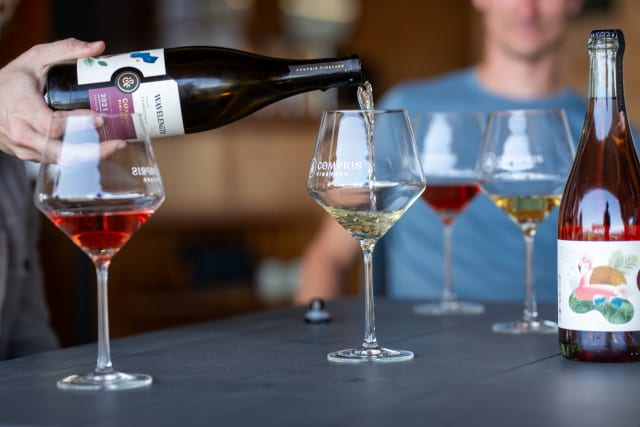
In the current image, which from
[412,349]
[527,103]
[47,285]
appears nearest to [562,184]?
[412,349]

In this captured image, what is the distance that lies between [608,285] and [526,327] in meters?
0.29

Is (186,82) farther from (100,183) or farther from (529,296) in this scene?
(529,296)

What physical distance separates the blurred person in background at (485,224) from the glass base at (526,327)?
0.61 m

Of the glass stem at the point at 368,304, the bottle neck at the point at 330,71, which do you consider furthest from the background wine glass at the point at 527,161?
the glass stem at the point at 368,304

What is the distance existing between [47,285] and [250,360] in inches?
80.2

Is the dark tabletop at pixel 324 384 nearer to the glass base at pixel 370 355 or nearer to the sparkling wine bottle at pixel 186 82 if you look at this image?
the glass base at pixel 370 355

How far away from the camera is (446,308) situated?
138 centimetres

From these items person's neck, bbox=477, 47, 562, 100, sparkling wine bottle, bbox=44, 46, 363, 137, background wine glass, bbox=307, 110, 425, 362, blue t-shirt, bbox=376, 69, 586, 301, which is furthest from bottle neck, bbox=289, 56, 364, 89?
person's neck, bbox=477, 47, 562, 100

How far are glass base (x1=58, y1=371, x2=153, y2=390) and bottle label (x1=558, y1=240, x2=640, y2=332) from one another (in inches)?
15.4

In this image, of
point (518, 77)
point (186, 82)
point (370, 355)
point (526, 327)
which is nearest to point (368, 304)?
point (370, 355)

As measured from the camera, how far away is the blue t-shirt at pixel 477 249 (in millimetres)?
1895

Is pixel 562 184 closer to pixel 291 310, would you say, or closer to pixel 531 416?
pixel 291 310

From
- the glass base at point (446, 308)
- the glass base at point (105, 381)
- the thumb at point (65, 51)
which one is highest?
the thumb at point (65, 51)

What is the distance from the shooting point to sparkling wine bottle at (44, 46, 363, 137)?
1.05 meters
